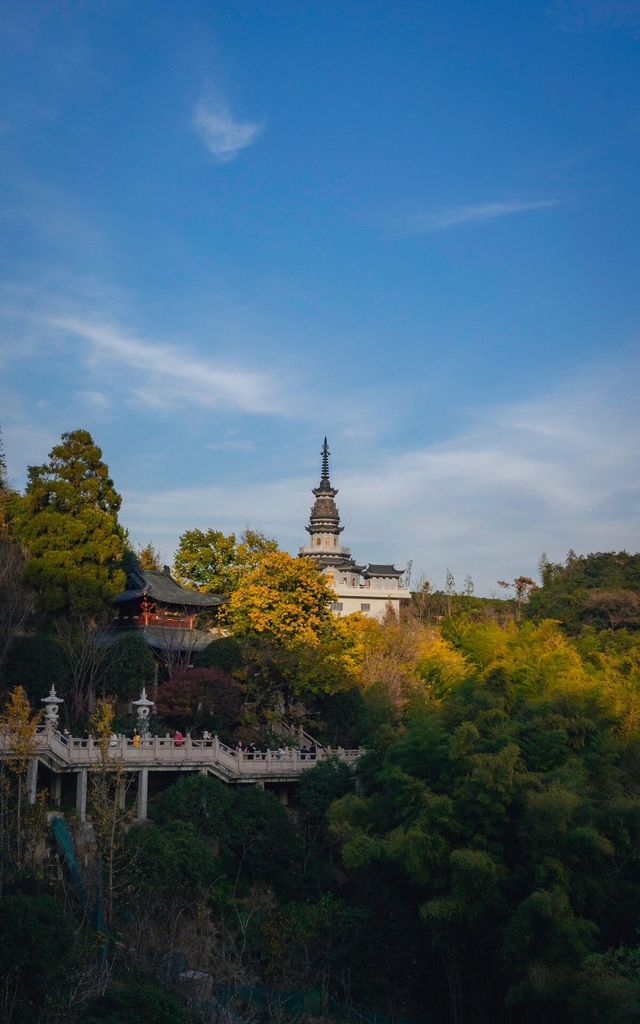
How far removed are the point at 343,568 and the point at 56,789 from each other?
44.4 m

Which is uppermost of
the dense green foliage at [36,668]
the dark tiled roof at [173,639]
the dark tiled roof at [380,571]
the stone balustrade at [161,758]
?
the dark tiled roof at [380,571]

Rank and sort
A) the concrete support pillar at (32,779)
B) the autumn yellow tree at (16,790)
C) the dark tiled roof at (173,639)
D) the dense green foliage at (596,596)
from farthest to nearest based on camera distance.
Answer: the dense green foliage at (596,596) < the dark tiled roof at (173,639) < the concrete support pillar at (32,779) < the autumn yellow tree at (16,790)

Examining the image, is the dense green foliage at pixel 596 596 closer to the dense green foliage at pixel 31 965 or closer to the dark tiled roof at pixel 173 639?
the dark tiled roof at pixel 173 639

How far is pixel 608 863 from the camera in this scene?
21.5 metres

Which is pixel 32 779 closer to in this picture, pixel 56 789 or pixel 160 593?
pixel 56 789

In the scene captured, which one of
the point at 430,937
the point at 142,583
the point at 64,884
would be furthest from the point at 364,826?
the point at 142,583

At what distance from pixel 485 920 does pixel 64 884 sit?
8495 mm

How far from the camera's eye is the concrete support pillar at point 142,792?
26828 mm

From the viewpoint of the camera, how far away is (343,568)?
70625 mm

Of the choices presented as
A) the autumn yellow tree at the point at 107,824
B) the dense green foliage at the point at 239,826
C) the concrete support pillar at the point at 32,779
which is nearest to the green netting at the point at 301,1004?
the autumn yellow tree at the point at 107,824

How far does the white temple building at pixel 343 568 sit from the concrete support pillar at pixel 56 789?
41.7 metres

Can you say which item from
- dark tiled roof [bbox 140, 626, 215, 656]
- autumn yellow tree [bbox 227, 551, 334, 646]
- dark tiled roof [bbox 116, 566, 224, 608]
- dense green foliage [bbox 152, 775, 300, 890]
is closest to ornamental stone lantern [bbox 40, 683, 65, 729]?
dense green foliage [bbox 152, 775, 300, 890]

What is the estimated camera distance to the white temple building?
6931 centimetres

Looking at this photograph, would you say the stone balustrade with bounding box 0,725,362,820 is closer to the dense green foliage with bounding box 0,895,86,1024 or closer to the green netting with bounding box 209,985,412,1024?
the green netting with bounding box 209,985,412,1024
